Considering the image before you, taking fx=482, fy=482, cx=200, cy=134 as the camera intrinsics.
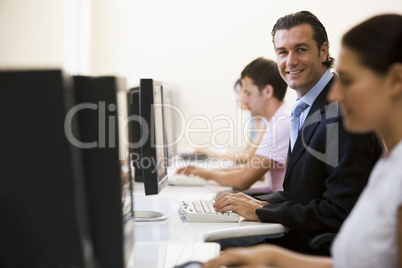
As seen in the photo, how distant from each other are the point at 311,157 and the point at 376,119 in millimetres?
852

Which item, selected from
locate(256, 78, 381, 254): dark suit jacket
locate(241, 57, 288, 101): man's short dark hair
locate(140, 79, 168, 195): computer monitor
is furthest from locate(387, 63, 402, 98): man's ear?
locate(241, 57, 288, 101): man's short dark hair

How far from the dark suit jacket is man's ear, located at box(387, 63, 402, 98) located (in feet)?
2.19

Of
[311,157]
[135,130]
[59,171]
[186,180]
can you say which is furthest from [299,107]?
[59,171]

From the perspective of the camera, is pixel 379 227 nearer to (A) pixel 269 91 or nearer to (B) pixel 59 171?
(B) pixel 59 171

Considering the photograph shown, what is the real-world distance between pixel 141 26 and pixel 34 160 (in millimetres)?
3724

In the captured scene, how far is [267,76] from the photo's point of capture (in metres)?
3.00

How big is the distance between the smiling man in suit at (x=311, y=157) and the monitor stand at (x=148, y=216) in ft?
0.73

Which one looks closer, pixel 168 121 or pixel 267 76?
pixel 168 121

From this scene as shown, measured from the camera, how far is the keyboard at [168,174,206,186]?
2.67 meters

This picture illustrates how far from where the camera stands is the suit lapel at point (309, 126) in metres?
1.82

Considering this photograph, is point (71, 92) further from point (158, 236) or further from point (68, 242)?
point (158, 236)

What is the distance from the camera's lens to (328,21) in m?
4.32

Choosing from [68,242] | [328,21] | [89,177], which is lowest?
[68,242]

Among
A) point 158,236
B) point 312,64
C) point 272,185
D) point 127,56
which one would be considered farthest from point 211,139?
point 158,236
